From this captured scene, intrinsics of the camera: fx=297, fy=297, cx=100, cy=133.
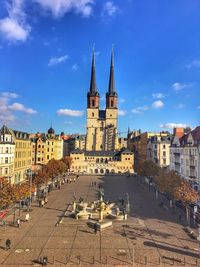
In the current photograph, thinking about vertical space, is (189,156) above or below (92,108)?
below

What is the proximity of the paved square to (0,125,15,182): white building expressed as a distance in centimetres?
3110

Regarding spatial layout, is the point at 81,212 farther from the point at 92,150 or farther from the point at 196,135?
the point at 92,150

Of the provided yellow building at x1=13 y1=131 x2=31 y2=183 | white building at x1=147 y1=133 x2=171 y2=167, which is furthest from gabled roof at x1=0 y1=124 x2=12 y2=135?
white building at x1=147 y1=133 x2=171 y2=167

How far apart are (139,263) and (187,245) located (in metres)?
8.59

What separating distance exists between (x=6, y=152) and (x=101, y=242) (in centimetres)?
5151

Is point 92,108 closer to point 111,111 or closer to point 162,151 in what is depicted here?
point 111,111

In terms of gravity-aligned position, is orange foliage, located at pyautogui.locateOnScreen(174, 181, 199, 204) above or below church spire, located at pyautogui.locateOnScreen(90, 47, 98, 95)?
below

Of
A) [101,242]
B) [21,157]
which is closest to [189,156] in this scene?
[101,242]

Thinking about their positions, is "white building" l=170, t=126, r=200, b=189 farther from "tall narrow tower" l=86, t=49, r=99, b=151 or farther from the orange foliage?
"tall narrow tower" l=86, t=49, r=99, b=151

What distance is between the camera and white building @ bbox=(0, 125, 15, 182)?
76.4m

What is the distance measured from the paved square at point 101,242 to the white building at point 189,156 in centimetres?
2341

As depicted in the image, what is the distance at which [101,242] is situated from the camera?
33.9 m

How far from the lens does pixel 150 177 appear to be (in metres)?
99.2

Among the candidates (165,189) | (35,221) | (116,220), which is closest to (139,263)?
(116,220)
